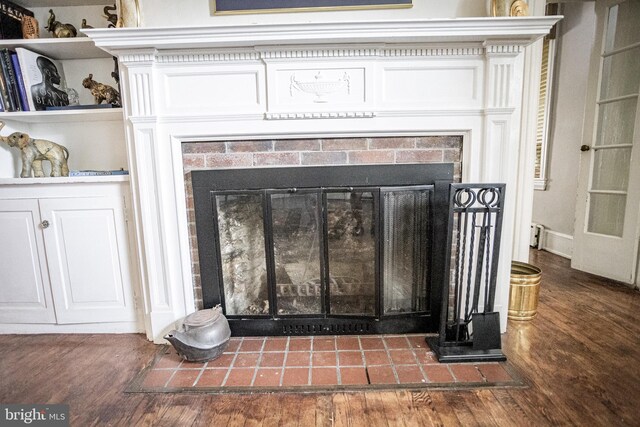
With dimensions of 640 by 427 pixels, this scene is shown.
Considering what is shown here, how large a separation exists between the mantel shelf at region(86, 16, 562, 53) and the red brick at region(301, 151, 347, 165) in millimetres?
537

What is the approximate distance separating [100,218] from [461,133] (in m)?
2.03

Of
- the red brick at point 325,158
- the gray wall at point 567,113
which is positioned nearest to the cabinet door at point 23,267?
the red brick at point 325,158

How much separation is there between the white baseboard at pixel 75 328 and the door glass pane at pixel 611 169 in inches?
141

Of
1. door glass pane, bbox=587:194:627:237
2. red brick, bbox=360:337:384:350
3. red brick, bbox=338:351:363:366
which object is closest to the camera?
red brick, bbox=338:351:363:366

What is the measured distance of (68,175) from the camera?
6.12ft

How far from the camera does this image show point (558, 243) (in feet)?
11.0

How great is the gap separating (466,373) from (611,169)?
2.29 metres

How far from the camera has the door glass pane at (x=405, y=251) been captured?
5.80ft

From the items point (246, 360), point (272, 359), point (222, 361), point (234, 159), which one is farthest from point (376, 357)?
point (234, 159)

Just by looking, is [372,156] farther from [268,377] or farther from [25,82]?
[25,82]

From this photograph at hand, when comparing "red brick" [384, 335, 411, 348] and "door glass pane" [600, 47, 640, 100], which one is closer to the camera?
"red brick" [384, 335, 411, 348]

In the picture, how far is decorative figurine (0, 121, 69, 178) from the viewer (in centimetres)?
184

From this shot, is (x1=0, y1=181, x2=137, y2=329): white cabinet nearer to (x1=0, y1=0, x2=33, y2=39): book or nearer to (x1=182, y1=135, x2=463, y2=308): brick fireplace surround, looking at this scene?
(x1=182, y1=135, x2=463, y2=308): brick fireplace surround

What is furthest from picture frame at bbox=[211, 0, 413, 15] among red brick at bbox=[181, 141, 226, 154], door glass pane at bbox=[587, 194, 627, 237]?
door glass pane at bbox=[587, 194, 627, 237]
